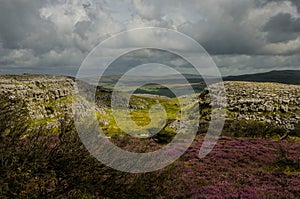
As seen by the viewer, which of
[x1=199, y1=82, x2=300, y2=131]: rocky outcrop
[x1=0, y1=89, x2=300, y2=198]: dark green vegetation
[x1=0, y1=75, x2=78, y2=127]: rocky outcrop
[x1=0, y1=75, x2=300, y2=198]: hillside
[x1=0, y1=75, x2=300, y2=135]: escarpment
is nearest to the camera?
[x1=0, y1=89, x2=300, y2=198]: dark green vegetation

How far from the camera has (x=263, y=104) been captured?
8306cm

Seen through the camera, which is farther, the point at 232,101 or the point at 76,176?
the point at 232,101

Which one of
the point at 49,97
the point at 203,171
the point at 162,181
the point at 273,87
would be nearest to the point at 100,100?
the point at 49,97

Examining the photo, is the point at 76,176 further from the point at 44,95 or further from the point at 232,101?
the point at 232,101

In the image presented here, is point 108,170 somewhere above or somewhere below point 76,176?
below

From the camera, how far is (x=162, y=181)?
12.0 m

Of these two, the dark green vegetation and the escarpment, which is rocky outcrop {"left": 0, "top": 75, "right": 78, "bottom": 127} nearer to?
the escarpment

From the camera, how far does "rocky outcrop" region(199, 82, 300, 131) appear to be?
77.2m

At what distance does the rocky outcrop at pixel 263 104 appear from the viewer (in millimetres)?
77156

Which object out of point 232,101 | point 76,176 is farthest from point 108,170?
point 232,101

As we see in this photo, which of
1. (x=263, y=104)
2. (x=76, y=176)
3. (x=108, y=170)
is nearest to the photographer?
(x=76, y=176)

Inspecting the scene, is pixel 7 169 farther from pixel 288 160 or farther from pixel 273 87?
pixel 273 87

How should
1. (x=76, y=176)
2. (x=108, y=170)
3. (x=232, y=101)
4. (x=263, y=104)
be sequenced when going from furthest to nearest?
(x=232, y=101)
(x=263, y=104)
(x=108, y=170)
(x=76, y=176)

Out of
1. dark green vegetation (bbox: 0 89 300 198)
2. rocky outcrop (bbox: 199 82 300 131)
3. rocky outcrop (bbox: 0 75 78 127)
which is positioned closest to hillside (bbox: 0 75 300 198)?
dark green vegetation (bbox: 0 89 300 198)
